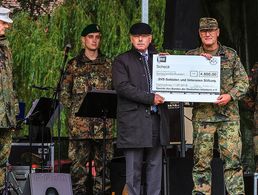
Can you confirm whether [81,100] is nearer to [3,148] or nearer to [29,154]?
[3,148]

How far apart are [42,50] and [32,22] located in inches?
24.3

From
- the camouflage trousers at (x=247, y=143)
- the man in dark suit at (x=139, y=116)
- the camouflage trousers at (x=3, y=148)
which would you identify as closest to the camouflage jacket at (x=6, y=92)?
the camouflage trousers at (x=3, y=148)

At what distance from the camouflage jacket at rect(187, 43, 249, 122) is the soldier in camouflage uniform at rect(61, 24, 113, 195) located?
1533 mm

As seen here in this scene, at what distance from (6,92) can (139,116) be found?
4.40 feet

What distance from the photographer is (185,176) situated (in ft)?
28.9

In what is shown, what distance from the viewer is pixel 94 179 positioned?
31.8 ft

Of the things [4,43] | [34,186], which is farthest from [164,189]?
[4,43]

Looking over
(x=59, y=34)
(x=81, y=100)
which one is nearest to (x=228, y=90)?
(x=81, y=100)

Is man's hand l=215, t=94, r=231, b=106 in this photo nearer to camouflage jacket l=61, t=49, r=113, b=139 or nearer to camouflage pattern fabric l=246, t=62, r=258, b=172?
camouflage pattern fabric l=246, t=62, r=258, b=172

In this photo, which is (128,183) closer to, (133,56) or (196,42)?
(133,56)

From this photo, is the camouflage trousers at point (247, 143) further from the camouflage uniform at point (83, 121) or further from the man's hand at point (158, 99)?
the man's hand at point (158, 99)

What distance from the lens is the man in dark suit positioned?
320 inches

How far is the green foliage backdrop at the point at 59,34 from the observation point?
1166 centimetres

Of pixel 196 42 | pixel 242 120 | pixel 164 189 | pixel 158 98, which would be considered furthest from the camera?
pixel 242 120
